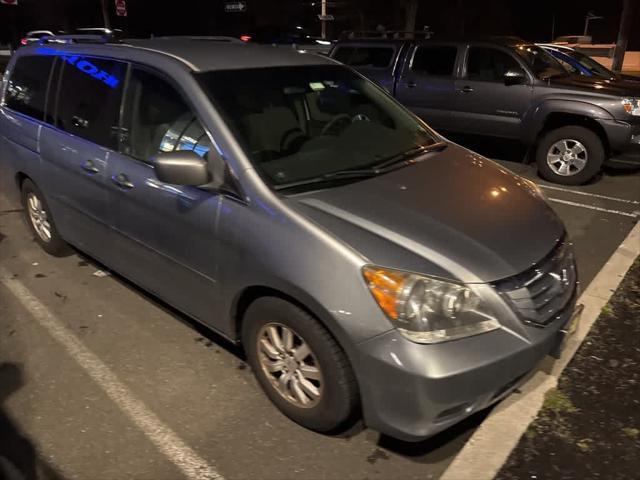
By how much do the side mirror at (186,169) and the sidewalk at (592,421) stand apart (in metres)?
1.90

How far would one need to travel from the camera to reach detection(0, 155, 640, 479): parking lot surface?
2492mm

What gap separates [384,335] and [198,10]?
3690 centimetres

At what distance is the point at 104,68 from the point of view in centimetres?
354

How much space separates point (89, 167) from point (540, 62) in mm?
6156

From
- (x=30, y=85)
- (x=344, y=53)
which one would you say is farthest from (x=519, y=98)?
(x=30, y=85)

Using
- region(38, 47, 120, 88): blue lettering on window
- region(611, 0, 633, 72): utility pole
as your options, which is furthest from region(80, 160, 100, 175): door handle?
region(611, 0, 633, 72): utility pole

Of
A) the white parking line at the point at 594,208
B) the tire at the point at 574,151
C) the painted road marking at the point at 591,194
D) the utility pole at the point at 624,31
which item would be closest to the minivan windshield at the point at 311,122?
the white parking line at the point at 594,208

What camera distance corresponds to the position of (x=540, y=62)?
7344 mm

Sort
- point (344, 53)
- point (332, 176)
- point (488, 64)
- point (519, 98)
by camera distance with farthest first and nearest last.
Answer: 1. point (344, 53)
2. point (488, 64)
3. point (519, 98)
4. point (332, 176)

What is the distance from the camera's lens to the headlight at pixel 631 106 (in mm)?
6414

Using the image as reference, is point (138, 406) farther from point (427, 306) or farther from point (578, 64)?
point (578, 64)

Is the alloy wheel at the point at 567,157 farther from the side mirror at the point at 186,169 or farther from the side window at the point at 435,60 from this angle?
the side mirror at the point at 186,169

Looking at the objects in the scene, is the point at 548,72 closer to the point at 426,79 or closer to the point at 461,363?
the point at 426,79

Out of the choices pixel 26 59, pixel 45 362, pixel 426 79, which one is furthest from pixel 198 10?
pixel 45 362
